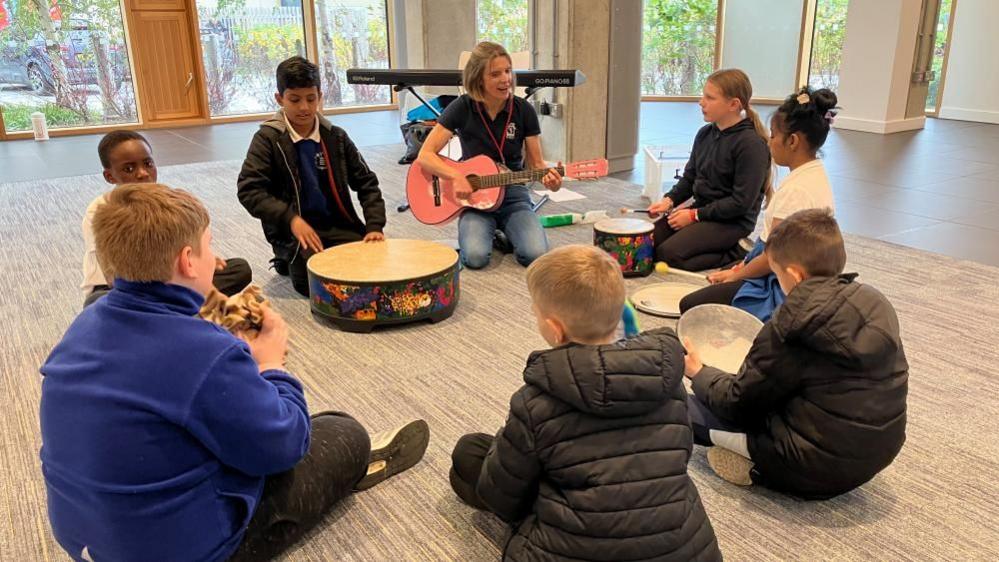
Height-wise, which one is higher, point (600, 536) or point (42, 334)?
point (600, 536)

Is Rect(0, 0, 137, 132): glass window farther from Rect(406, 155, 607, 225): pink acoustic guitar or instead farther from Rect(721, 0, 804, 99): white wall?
Rect(721, 0, 804, 99): white wall

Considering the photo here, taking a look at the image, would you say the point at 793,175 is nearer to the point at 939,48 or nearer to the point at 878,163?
the point at 878,163

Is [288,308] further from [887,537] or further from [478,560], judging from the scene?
[887,537]

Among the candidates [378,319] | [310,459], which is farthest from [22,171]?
[310,459]

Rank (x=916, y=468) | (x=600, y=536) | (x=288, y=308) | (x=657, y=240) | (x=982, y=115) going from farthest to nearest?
(x=982, y=115)
(x=657, y=240)
(x=288, y=308)
(x=916, y=468)
(x=600, y=536)

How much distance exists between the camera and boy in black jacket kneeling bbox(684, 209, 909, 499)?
157cm

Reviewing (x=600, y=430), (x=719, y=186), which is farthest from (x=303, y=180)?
(x=600, y=430)

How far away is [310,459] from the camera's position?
169 centimetres

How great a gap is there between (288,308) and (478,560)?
1752 millimetres

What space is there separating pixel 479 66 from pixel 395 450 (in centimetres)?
202

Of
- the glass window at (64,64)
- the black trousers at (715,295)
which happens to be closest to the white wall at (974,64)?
the black trousers at (715,295)

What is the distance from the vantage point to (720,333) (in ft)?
7.18

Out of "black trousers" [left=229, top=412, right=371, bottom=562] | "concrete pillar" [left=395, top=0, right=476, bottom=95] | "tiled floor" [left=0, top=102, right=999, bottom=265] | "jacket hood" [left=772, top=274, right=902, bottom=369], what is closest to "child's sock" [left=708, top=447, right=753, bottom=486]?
"jacket hood" [left=772, top=274, right=902, bottom=369]

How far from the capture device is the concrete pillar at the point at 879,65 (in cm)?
708
